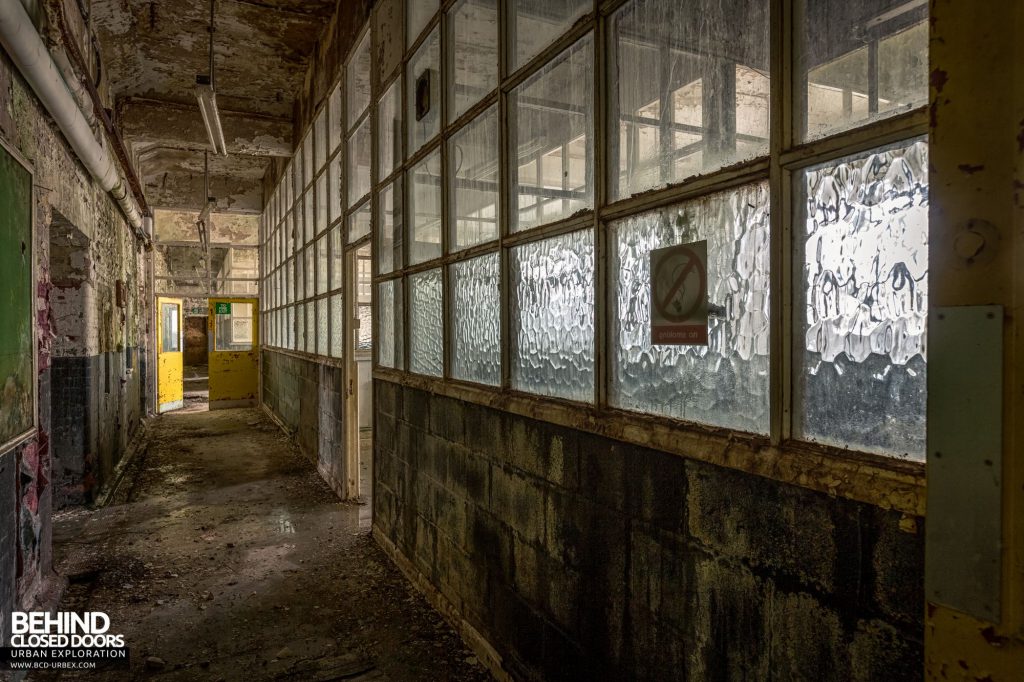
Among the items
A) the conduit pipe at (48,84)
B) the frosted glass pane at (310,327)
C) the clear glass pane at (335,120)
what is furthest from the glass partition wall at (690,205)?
the frosted glass pane at (310,327)

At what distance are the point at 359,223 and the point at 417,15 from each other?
1.75m

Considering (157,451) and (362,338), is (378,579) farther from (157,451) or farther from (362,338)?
(157,451)

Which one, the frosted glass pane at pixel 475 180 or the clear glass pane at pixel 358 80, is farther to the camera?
the clear glass pane at pixel 358 80

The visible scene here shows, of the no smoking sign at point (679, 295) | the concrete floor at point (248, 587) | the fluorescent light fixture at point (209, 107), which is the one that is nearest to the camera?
the no smoking sign at point (679, 295)

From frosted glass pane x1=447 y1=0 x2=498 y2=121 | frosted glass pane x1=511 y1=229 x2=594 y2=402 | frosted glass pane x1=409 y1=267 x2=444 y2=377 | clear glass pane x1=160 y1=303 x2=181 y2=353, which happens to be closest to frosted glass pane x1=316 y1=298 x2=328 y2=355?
frosted glass pane x1=409 y1=267 x2=444 y2=377

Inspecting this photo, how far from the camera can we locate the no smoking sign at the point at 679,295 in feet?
4.48

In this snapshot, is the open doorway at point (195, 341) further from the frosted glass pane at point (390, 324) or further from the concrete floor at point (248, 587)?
the frosted glass pane at point (390, 324)

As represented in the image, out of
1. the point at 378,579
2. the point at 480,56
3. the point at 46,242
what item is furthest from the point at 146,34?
the point at 378,579

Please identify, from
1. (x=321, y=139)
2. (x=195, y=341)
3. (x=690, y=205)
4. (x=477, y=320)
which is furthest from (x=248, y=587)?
(x=195, y=341)

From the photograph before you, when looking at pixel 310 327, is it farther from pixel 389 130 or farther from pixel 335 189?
pixel 389 130

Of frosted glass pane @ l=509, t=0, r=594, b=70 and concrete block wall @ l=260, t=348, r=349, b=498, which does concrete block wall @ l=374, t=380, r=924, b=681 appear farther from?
concrete block wall @ l=260, t=348, r=349, b=498

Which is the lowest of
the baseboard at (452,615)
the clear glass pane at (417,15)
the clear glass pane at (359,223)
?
the baseboard at (452,615)

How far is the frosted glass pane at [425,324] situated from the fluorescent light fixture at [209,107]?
234cm

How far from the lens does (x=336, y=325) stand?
5.08 metres
